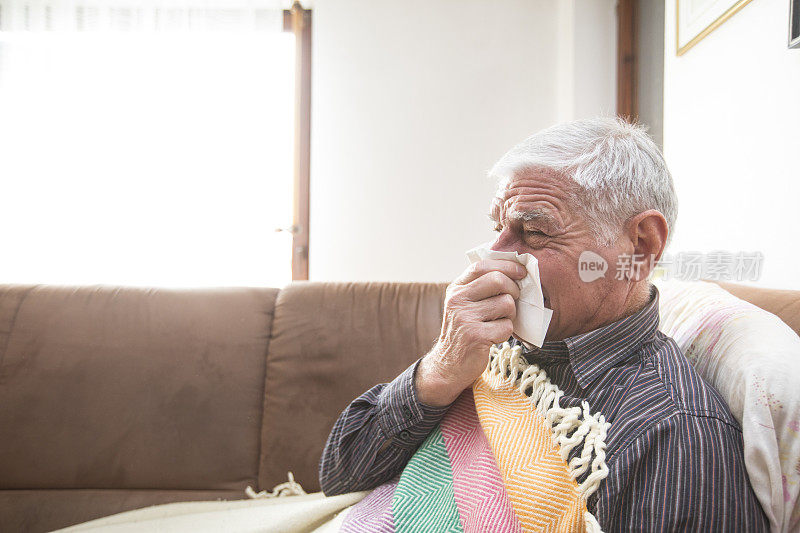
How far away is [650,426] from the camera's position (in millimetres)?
636

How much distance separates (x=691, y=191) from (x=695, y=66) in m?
0.40

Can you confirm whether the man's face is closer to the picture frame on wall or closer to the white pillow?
the white pillow

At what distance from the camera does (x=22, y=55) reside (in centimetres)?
284

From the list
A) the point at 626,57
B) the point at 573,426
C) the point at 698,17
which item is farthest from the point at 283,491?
the point at 626,57

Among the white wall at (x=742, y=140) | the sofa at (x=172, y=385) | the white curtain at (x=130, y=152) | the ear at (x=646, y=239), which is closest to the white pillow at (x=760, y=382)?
the ear at (x=646, y=239)

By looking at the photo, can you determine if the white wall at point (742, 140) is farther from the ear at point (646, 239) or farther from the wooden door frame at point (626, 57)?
the wooden door frame at point (626, 57)

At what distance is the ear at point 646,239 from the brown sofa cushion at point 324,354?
71 centimetres

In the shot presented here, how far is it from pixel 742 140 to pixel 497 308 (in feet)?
3.35

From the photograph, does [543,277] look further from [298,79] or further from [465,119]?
[298,79]

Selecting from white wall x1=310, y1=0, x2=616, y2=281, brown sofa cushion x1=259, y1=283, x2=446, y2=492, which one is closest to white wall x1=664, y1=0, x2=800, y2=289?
brown sofa cushion x1=259, y1=283, x2=446, y2=492

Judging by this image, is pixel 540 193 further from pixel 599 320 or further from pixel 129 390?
pixel 129 390

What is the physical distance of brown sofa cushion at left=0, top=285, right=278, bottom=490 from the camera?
4.33ft

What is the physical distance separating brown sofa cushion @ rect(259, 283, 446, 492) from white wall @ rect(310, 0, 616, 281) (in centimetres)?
140

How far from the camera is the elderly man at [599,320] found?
62cm
